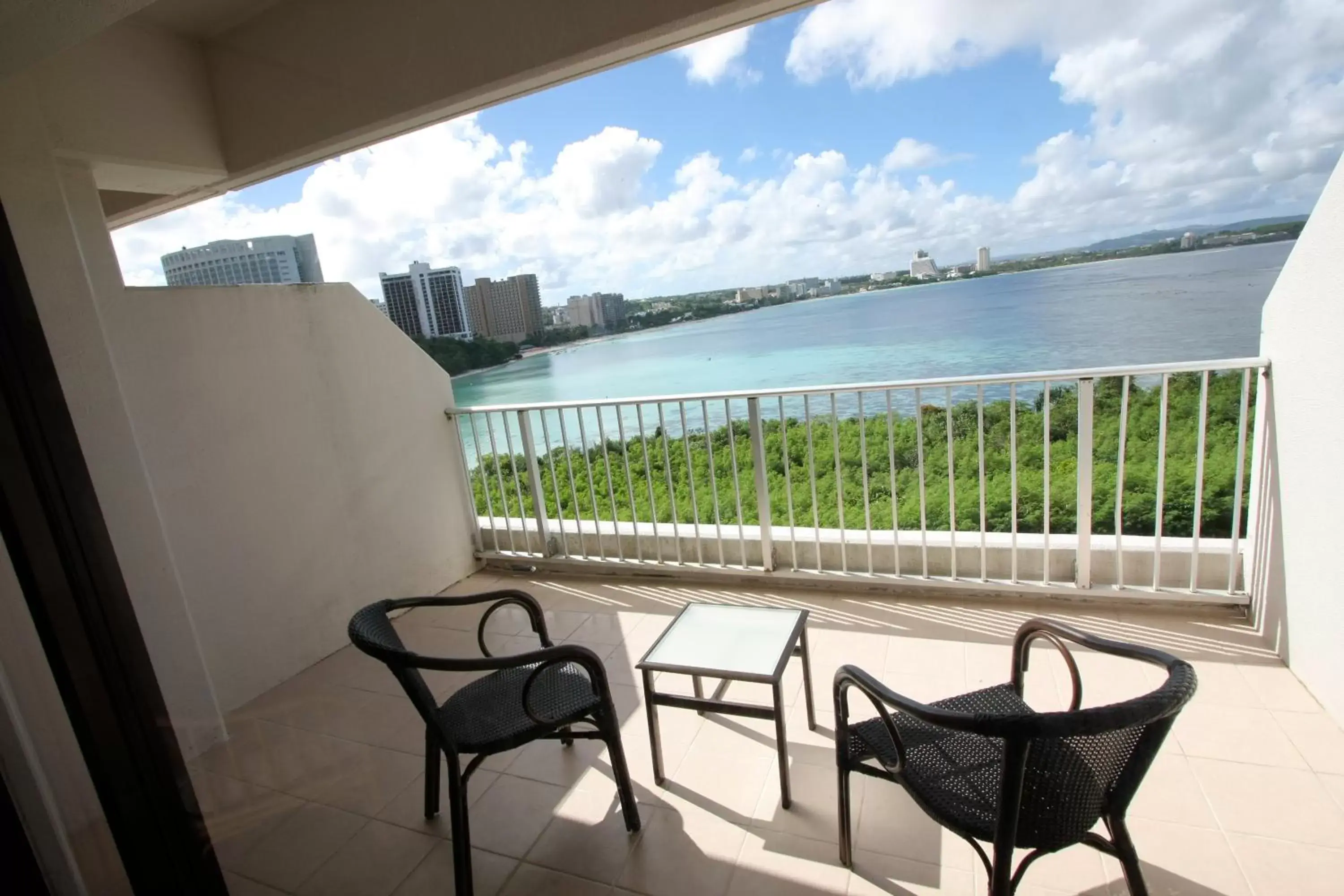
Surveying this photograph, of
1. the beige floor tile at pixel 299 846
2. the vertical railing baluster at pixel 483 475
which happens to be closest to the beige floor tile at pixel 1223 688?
the beige floor tile at pixel 299 846

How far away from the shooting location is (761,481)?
335 cm

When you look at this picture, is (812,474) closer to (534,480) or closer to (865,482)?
(865,482)

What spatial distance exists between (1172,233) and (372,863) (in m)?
6.84

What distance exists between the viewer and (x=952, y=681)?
8.05 feet

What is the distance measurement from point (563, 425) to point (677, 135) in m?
7.36

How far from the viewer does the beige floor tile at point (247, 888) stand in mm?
1828

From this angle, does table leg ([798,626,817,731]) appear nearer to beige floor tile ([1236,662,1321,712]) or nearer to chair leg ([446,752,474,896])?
chair leg ([446,752,474,896])

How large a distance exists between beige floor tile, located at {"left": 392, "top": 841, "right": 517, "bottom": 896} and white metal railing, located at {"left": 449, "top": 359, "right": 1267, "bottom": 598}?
197cm

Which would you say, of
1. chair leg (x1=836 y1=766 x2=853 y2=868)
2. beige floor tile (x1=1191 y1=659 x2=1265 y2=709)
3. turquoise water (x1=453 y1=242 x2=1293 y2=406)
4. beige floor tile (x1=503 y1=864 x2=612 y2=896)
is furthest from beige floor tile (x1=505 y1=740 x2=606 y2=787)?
turquoise water (x1=453 y1=242 x2=1293 y2=406)

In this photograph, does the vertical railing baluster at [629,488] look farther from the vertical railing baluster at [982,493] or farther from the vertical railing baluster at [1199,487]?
the vertical railing baluster at [1199,487]

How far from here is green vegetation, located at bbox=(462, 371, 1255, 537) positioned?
3.63 meters

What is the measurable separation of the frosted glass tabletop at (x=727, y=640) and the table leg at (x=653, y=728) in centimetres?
7

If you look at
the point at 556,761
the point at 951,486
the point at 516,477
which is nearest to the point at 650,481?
the point at 516,477

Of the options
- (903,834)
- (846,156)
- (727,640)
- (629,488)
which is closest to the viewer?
(903,834)
